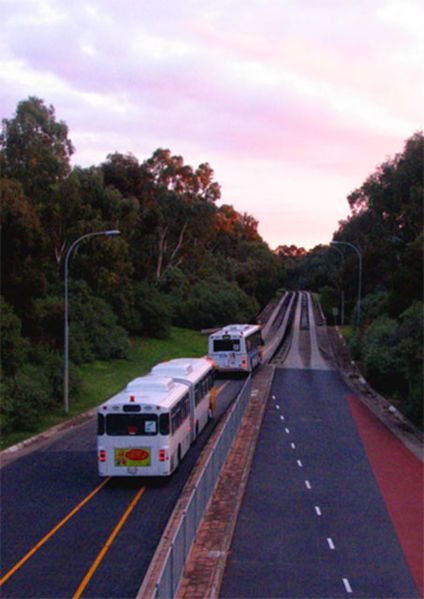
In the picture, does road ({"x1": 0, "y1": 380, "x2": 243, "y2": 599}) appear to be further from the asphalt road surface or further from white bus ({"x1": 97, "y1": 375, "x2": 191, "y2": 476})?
the asphalt road surface

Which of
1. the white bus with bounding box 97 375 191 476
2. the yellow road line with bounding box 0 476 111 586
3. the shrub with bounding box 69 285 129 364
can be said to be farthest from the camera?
the shrub with bounding box 69 285 129 364

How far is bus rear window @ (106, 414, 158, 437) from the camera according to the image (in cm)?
2067

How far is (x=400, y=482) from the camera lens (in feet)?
72.5

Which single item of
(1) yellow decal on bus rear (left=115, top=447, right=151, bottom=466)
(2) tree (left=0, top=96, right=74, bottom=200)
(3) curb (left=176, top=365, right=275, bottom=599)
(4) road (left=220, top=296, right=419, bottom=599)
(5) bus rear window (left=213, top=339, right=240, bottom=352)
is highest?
(2) tree (left=0, top=96, right=74, bottom=200)

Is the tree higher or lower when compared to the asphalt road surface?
higher

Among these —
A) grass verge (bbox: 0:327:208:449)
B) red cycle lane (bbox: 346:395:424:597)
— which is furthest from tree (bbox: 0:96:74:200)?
red cycle lane (bbox: 346:395:424:597)

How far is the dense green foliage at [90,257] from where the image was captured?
33.9 metres

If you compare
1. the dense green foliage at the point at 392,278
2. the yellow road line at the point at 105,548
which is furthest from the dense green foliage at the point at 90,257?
the dense green foliage at the point at 392,278

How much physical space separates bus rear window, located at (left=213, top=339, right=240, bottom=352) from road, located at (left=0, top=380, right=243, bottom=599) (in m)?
19.2

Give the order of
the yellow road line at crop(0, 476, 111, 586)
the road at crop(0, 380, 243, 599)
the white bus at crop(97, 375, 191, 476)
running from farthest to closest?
the white bus at crop(97, 375, 191, 476), the yellow road line at crop(0, 476, 111, 586), the road at crop(0, 380, 243, 599)

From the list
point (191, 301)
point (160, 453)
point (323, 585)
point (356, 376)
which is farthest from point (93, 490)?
point (191, 301)

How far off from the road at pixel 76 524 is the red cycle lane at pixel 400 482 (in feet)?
18.3

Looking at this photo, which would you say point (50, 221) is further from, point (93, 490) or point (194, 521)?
point (194, 521)

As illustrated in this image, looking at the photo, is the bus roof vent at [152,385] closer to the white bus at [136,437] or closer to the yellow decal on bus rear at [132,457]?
the white bus at [136,437]
